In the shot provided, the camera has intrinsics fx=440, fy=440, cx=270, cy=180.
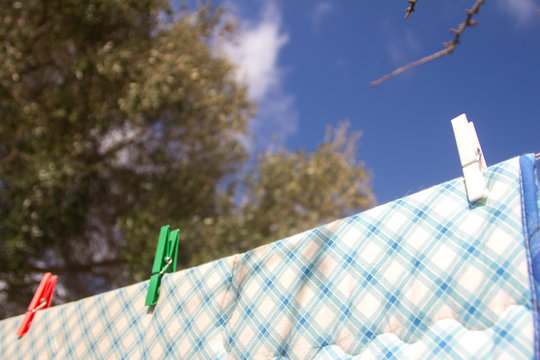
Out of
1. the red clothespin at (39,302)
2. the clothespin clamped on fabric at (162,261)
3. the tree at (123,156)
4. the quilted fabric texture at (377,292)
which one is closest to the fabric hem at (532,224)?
the quilted fabric texture at (377,292)

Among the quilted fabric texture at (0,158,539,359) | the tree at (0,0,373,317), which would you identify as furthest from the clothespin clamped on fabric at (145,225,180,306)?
the tree at (0,0,373,317)

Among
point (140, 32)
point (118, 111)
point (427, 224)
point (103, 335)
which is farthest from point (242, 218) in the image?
point (427, 224)

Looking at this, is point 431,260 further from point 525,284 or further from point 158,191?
point 158,191

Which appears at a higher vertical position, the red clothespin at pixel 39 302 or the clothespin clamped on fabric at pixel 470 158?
the red clothespin at pixel 39 302

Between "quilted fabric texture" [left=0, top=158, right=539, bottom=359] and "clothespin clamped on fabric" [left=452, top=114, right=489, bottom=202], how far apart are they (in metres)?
0.02

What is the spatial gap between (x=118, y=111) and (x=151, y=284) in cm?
346

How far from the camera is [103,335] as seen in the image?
4.10 feet

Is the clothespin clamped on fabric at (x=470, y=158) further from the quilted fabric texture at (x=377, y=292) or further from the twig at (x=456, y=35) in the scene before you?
the twig at (x=456, y=35)

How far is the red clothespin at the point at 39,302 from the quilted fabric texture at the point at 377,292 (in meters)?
0.51

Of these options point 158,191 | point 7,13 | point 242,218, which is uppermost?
point 7,13

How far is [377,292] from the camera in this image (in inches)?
31.9

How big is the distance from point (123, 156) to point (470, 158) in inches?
168

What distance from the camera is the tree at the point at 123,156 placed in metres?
3.88

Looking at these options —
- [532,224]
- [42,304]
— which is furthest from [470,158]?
[42,304]
